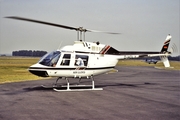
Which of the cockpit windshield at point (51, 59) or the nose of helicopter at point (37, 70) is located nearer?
the nose of helicopter at point (37, 70)

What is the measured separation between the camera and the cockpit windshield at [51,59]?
16.4 meters

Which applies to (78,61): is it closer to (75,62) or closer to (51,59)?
(75,62)

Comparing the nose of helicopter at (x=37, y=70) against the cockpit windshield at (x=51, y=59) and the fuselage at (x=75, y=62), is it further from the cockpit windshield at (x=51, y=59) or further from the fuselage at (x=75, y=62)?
the cockpit windshield at (x=51, y=59)

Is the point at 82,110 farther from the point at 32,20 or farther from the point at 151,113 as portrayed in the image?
the point at 32,20

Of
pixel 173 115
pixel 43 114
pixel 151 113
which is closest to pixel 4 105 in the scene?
pixel 43 114

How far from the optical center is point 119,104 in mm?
11727

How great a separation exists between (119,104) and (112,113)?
85.5 inches

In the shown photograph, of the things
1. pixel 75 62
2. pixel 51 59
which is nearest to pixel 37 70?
pixel 51 59

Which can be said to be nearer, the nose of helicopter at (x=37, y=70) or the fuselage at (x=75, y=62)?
→ the nose of helicopter at (x=37, y=70)

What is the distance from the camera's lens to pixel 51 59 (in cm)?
1652

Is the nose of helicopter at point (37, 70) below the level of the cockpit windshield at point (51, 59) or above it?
below

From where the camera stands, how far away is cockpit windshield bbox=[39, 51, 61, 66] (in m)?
16.4

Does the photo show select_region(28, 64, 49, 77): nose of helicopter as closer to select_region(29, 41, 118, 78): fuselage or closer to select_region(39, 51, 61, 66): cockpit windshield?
select_region(29, 41, 118, 78): fuselage

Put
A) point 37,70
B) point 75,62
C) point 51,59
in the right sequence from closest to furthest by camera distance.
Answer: point 37,70 → point 51,59 → point 75,62
